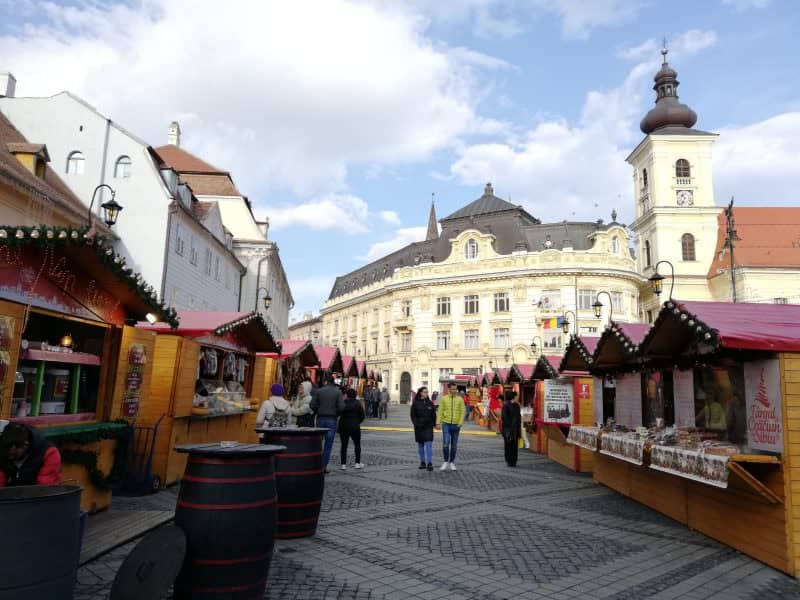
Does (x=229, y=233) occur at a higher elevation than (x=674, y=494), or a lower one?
higher

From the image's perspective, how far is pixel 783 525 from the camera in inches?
240

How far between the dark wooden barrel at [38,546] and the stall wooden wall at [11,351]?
2532 mm

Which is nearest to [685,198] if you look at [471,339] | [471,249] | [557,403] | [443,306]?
[471,249]

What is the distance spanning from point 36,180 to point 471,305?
4454 cm

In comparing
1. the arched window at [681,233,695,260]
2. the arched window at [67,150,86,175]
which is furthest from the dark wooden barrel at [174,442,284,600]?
the arched window at [681,233,695,260]

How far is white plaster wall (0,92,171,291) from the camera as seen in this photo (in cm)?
2325

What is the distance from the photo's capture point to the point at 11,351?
596 centimetres

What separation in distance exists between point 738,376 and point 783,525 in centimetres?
169

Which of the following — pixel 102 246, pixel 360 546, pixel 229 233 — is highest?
pixel 229 233

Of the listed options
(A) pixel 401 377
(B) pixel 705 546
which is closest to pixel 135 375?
Result: (B) pixel 705 546

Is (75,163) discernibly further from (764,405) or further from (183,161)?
(764,405)

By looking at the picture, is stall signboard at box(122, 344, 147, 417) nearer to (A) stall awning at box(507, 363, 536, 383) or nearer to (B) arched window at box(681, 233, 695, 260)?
(A) stall awning at box(507, 363, 536, 383)

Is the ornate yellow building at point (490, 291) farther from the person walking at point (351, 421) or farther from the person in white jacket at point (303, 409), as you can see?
the person walking at point (351, 421)

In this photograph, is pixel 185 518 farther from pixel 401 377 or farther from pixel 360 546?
pixel 401 377
